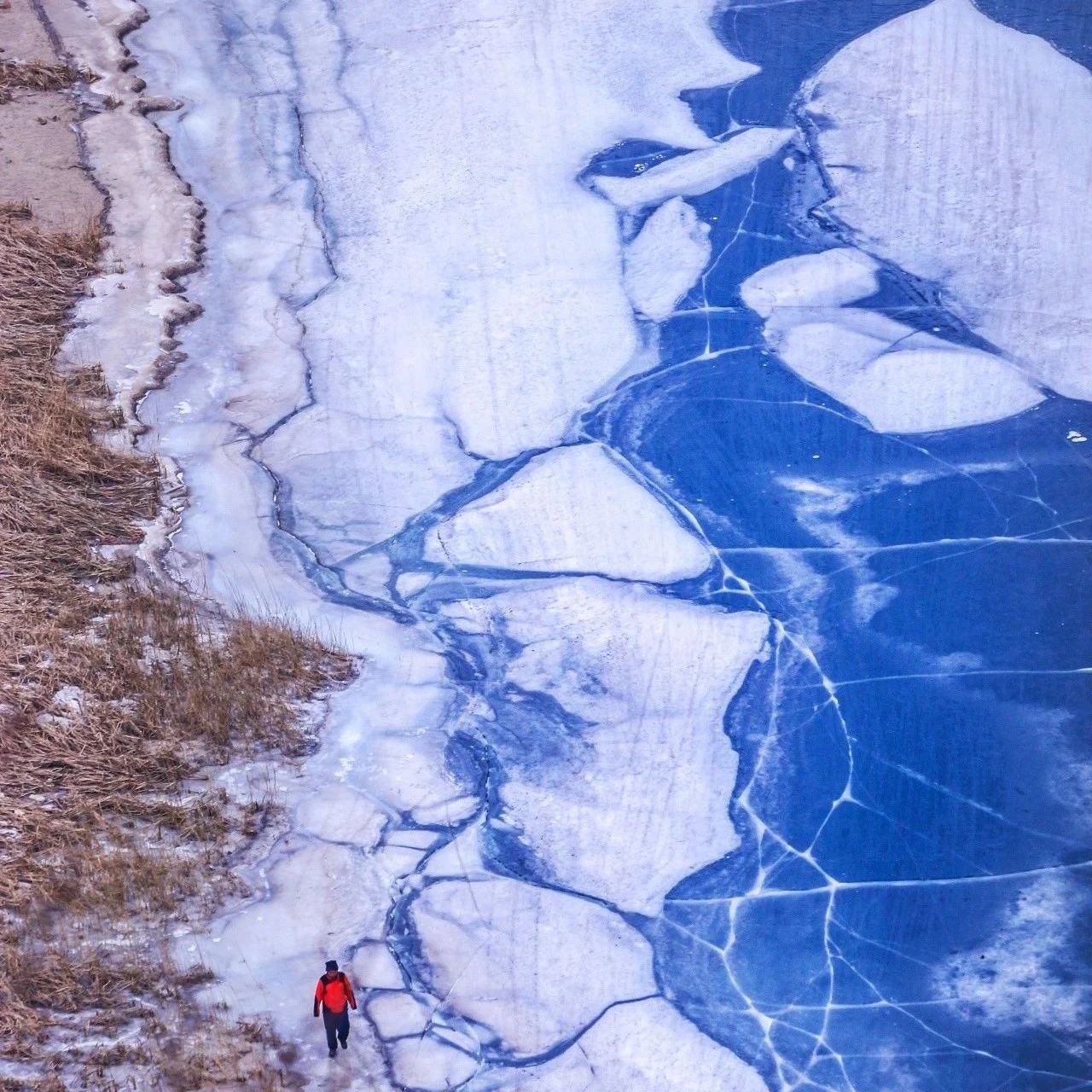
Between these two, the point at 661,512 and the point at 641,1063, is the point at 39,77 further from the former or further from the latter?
the point at 641,1063

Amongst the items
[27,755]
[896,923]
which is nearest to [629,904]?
[896,923]

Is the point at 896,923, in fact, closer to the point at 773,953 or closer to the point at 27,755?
the point at 773,953

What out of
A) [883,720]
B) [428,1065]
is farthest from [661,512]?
[428,1065]

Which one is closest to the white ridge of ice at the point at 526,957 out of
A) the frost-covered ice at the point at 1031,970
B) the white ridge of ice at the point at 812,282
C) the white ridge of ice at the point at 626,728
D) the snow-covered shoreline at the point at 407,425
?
the snow-covered shoreline at the point at 407,425

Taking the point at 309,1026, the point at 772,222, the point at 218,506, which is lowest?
the point at 309,1026

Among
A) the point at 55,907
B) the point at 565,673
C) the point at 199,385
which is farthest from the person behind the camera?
the point at 199,385

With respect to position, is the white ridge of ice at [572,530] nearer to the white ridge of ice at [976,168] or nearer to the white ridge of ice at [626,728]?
the white ridge of ice at [626,728]

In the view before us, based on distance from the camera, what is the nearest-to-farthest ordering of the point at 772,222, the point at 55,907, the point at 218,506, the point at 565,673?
the point at 55,907 → the point at 565,673 → the point at 218,506 → the point at 772,222
